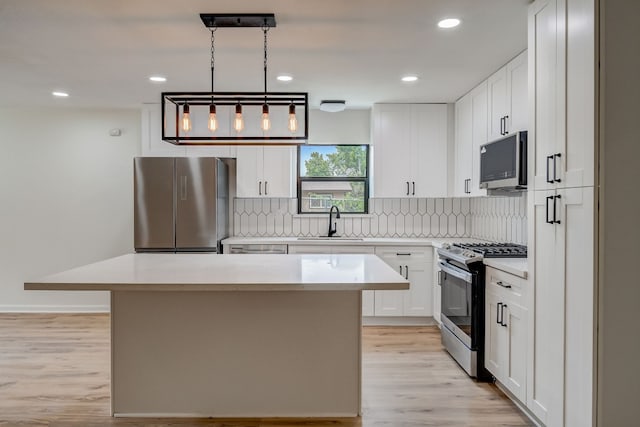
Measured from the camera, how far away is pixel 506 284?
3.01m

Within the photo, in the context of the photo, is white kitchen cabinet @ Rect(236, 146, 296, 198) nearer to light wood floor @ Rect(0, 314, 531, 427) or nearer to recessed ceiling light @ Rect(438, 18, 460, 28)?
light wood floor @ Rect(0, 314, 531, 427)

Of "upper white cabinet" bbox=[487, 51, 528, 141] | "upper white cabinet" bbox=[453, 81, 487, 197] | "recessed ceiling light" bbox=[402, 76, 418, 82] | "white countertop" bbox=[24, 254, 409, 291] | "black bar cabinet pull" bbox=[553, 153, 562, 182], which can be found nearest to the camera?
"white countertop" bbox=[24, 254, 409, 291]

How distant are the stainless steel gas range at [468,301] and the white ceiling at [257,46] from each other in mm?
1475

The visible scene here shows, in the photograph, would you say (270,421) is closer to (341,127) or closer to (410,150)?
(410,150)

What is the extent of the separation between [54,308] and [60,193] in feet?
4.43

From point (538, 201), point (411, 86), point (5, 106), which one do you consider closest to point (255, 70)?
point (411, 86)

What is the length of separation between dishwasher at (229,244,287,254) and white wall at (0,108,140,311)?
4.84ft

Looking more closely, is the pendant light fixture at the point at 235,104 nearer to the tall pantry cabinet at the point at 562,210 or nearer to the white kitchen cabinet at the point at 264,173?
the tall pantry cabinet at the point at 562,210

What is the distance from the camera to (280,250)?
492cm

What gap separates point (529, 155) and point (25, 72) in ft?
13.1

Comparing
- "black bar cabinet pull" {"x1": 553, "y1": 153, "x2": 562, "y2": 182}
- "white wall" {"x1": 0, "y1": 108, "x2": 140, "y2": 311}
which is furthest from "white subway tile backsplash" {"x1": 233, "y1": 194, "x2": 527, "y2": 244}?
"black bar cabinet pull" {"x1": 553, "y1": 153, "x2": 562, "y2": 182}

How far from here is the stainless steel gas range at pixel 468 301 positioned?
3385mm

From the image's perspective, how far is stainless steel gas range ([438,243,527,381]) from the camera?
11.1 feet

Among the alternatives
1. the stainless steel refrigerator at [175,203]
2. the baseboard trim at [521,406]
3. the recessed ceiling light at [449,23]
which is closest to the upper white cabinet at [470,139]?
the recessed ceiling light at [449,23]
